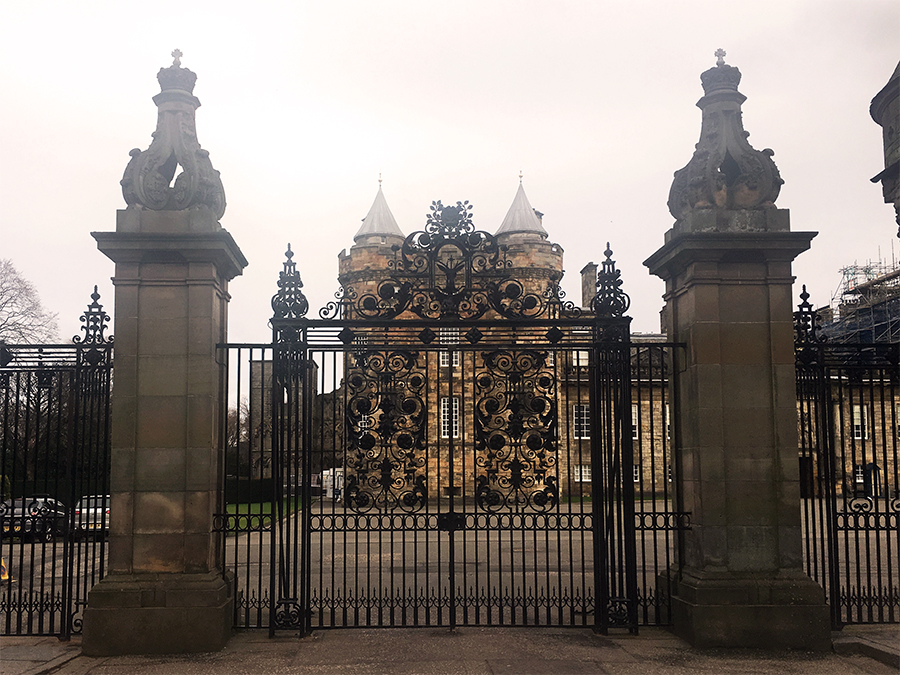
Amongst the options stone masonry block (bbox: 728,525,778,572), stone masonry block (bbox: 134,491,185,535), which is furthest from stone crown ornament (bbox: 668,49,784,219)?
stone masonry block (bbox: 134,491,185,535)

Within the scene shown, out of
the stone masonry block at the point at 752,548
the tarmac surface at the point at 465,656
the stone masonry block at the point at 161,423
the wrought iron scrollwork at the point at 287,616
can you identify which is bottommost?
the tarmac surface at the point at 465,656

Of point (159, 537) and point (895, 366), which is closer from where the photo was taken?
point (159, 537)

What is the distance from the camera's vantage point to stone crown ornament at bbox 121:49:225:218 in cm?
835

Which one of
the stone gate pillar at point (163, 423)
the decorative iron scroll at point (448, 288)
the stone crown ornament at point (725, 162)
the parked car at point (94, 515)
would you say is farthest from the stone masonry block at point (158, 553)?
the stone crown ornament at point (725, 162)

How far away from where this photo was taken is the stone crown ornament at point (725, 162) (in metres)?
8.52

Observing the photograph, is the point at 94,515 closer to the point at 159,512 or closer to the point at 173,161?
the point at 159,512

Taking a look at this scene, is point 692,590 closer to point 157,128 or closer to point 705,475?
point 705,475

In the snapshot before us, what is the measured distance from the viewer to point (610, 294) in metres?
8.83

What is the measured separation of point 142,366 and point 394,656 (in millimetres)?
3899

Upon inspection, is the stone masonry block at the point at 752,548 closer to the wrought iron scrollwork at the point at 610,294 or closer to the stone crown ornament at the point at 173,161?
the wrought iron scrollwork at the point at 610,294

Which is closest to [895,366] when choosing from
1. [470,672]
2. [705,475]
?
[705,475]

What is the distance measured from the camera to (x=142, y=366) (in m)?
8.12

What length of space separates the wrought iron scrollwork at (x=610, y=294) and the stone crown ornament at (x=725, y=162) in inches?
38.9

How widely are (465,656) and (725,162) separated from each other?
5.87m
